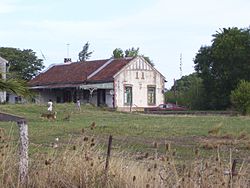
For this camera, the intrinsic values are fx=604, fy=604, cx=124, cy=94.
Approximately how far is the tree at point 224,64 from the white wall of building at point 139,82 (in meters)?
6.03

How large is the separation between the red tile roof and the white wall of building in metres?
0.99

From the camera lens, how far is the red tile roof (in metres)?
74.3

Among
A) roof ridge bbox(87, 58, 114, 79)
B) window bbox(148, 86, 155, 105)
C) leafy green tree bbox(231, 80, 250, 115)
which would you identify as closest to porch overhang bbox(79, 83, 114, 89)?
roof ridge bbox(87, 58, 114, 79)

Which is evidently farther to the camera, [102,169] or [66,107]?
[66,107]

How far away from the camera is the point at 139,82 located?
75625mm

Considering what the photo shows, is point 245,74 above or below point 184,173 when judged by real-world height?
above

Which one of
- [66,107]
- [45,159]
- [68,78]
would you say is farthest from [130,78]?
[45,159]

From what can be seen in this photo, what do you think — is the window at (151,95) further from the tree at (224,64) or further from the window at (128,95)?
the tree at (224,64)

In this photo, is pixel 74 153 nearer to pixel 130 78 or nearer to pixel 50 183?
pixel 50 183

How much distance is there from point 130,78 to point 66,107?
20398 mm

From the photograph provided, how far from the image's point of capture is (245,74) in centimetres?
7356

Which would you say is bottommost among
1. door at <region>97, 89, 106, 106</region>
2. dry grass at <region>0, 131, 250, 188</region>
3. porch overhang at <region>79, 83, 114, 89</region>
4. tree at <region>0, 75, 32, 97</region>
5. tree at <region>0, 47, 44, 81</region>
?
dry grass at <region>0, 131, 250, 188</region>

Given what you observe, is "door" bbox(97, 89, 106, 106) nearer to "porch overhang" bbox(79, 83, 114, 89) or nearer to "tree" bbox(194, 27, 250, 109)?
"porch overhang" bbox(79, 83, 114, 89)

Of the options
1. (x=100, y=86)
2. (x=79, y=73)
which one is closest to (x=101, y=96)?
(x=100, y=86)
